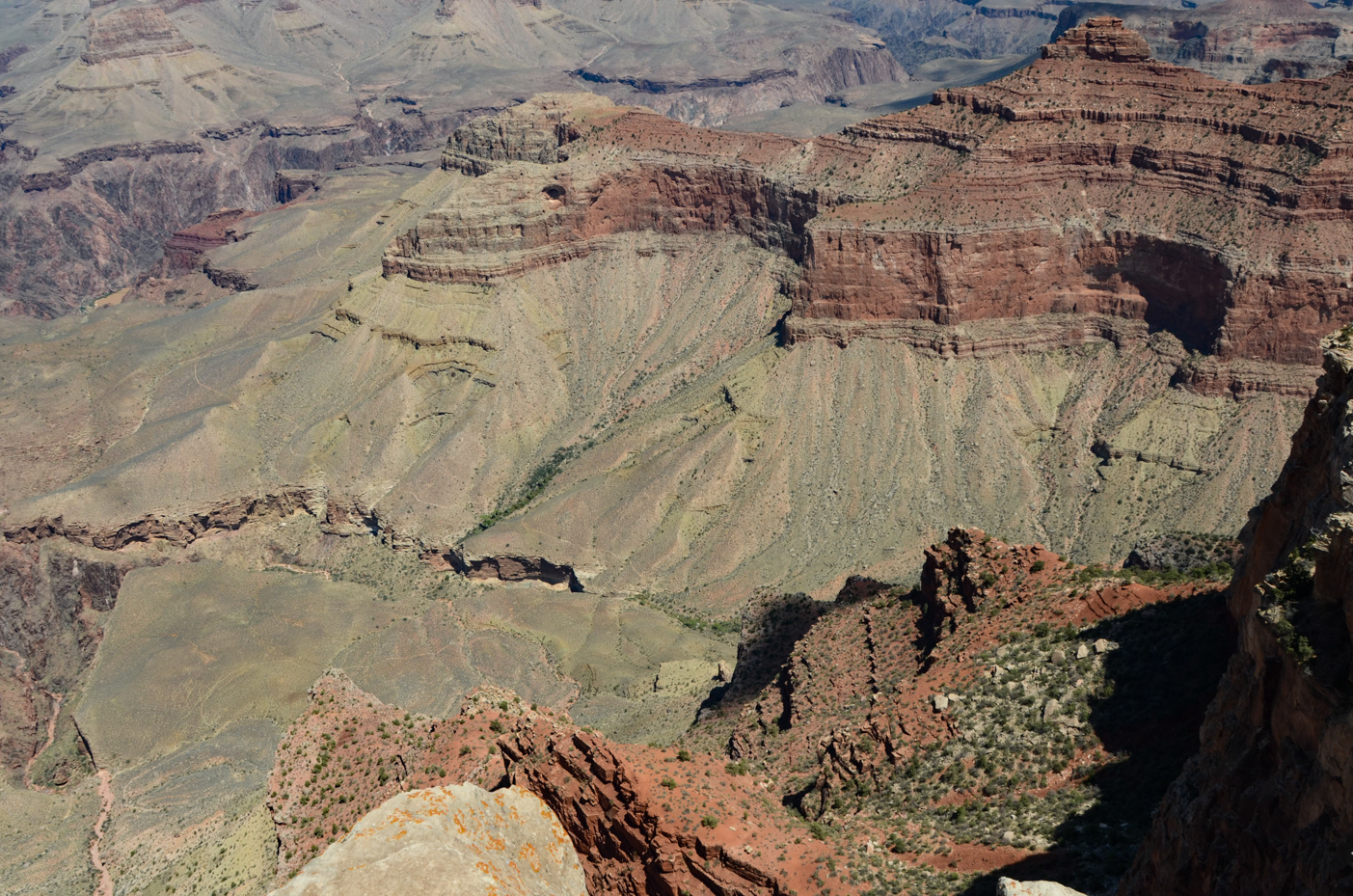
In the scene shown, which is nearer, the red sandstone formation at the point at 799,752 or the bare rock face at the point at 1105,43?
the red sandstone formation at the point at 799,752

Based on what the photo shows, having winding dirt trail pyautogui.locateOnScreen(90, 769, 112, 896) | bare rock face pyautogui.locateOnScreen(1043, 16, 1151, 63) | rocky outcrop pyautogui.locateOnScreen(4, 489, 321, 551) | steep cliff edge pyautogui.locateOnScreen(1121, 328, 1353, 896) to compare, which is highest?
bare rock face pyautogui.locateOnScreen(1043, 16, 1151, 63)

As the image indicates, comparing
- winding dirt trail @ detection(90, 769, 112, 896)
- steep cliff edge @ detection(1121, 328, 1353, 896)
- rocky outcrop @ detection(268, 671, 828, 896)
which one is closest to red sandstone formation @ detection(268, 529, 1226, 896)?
rocky outcrop @ detection(268, 671, 828, 896)

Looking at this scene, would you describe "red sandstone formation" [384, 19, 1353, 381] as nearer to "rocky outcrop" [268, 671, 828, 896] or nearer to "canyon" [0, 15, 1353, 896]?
"canyon" [0, 15, 1353, 896]

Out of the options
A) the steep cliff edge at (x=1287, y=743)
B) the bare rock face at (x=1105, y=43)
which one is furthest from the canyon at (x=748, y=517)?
the bare rock face at (x=1105, y=43)

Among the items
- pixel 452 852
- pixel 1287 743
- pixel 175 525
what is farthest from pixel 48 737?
pixel 1287 743

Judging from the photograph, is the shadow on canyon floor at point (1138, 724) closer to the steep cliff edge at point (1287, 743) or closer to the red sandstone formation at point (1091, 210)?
the steep cliff edge at point (1287, 743)

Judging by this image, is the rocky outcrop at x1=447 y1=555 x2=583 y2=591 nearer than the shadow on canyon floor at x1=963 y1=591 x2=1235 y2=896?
No

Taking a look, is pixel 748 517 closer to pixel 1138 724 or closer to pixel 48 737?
pixel 48 737
